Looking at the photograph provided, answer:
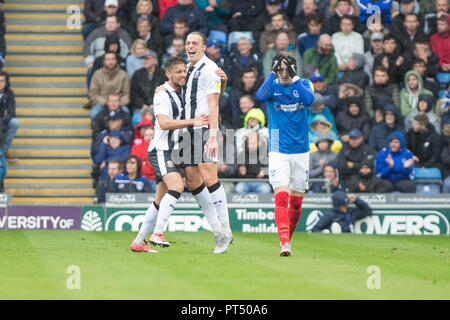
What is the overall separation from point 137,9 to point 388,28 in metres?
5.47

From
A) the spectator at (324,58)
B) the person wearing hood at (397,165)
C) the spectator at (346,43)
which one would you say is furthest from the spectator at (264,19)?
the person wearing hood at (397,165)

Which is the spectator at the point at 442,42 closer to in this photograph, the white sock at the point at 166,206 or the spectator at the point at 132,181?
the spectator at the point at 132,181

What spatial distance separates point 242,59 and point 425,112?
3.89m

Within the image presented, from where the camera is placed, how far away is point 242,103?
753 inches

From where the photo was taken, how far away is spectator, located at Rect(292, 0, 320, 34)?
21.2 metres

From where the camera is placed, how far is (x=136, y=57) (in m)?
20.8

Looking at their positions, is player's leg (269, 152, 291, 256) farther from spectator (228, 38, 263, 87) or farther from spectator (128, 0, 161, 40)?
spectator (128, 0, 161, 40)

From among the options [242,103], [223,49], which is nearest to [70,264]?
[242,103]

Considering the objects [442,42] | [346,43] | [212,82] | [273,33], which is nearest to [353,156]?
[346,43]

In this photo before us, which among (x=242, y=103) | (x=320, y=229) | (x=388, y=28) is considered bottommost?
(x=320, y=229)

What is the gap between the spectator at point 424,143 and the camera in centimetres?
1920

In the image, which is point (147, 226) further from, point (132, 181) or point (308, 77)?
point (308, 77)

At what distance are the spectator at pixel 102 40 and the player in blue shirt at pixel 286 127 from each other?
912 centimetres
